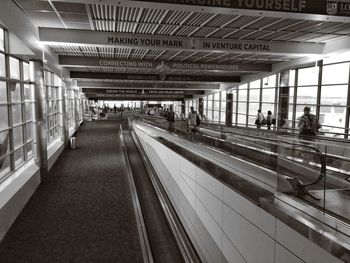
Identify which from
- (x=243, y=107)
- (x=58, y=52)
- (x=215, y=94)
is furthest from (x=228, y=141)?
(x=215, y=94)

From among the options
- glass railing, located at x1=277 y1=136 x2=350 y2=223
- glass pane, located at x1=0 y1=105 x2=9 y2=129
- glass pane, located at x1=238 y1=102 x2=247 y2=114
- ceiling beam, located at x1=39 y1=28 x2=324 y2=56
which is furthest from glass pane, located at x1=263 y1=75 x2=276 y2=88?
glass railing, located at x1=277 y1=136 x2=350 y2=223

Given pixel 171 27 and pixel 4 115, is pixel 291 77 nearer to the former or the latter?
pixel 171 27

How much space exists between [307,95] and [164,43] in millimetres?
9156

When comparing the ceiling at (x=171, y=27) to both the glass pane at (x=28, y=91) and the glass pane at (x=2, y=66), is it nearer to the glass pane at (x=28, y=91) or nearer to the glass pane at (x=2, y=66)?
the glass pane at (x=2, y=66)

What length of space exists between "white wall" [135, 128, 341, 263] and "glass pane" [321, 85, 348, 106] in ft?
28.6

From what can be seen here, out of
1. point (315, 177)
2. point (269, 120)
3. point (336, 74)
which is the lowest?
point (269, 120)

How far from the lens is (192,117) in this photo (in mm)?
13562

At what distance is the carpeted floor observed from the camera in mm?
5449

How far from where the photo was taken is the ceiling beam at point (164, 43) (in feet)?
31.1

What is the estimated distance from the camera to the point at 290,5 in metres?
5.27

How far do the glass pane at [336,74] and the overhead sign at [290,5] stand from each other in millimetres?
8645

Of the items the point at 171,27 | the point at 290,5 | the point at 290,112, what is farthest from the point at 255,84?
the point at 290,5

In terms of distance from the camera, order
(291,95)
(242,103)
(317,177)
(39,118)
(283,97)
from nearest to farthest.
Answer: (317,177)
(39,118)
(291,95)
(283,97)
(242,103)

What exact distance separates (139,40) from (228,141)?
4.48 meters
